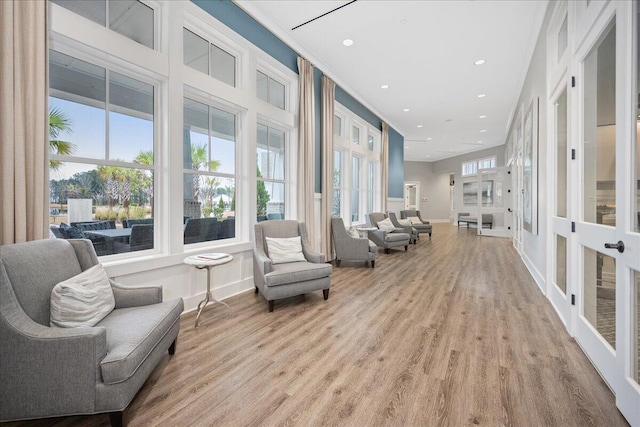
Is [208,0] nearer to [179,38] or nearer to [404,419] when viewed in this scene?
[179,38]

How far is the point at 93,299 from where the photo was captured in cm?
180

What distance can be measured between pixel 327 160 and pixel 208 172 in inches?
94.5

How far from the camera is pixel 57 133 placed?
2312 millimetres

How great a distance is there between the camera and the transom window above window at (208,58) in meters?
3.27

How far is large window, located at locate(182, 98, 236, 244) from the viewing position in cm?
330

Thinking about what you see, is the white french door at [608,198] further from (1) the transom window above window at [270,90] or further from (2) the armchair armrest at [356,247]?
(1) the transom window above window at [270,90]

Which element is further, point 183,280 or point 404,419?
point 183,280

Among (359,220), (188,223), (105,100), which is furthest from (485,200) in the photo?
(105,100)

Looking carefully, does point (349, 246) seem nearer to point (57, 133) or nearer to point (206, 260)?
point (206, 260)

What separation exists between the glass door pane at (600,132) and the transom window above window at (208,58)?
11.9ft

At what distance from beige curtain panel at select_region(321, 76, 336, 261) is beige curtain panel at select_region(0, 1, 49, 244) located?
12.3 ft

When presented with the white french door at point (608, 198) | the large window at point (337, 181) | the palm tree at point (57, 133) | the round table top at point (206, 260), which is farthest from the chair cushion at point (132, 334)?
the large window at point (337, 181)

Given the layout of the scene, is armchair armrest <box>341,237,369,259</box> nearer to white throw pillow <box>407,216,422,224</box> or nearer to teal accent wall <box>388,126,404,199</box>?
teal accent wall <box>388,126,404,199</box>

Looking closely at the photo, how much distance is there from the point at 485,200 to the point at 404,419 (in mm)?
10991
